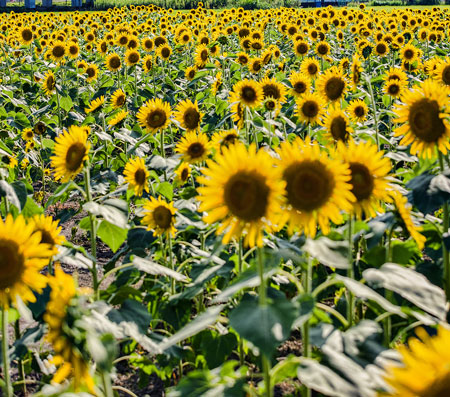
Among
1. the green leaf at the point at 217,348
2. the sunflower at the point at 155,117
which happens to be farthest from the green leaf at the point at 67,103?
the green leaf at the point at 217,348

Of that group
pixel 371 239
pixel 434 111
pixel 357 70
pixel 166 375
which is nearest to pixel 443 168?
pixel 434 111

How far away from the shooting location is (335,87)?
161 inches

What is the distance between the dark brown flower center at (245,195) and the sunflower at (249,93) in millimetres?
2489

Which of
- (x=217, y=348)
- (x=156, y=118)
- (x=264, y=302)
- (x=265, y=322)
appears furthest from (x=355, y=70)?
(x=265, y=322)

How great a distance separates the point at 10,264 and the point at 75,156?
38.0 inches

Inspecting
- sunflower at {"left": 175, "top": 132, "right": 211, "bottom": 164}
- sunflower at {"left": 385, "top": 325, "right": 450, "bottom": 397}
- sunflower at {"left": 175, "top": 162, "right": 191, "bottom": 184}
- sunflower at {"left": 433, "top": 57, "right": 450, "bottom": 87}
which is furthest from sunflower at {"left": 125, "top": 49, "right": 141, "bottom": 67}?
sunflower at {"left": 385, "top": 325, "right": 450, "bottom": 397}

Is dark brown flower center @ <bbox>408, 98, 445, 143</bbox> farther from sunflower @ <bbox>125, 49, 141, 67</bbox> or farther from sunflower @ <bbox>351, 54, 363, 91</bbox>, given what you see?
sunflower @ <bbox>125, 49, 141, 67</bbox>

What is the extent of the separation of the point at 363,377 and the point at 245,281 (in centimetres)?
47

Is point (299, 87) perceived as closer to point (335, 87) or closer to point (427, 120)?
point (335, 87)

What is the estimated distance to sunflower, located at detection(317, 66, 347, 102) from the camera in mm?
4098

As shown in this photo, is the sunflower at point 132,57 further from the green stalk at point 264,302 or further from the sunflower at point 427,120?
the green stalk at point 264,302

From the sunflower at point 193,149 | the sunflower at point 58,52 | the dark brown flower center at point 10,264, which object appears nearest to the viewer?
the dark brown flower center at point 10,264

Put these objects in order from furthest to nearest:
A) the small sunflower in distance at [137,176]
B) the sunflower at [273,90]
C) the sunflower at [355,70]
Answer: the sunflower at [273,90], the sunflower at [355,70], the small sunflower in distance at [137,176]

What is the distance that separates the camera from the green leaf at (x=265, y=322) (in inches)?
54.0
